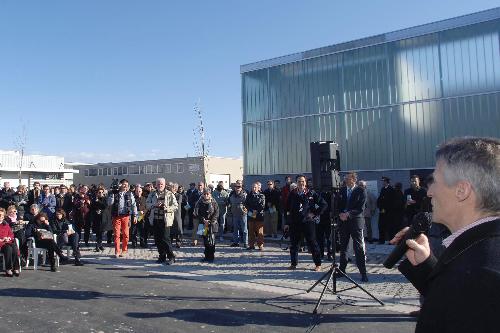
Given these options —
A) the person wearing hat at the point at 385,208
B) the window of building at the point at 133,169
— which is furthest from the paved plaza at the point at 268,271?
the window of building at the point at 133,169

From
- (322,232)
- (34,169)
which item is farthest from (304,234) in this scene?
(34,169)

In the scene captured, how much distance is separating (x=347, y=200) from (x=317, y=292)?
7.35ft

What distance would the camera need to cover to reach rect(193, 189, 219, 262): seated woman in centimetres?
1146

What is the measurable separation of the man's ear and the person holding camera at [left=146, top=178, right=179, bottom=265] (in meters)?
10.1

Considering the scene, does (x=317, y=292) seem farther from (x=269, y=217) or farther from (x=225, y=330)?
(x=269, y=217)

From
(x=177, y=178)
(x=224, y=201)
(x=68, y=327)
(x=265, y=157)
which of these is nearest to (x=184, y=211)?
(x=224, y=201)

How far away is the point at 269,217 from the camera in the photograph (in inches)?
648

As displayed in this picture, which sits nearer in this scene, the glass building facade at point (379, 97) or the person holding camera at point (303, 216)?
the person holding camera at point (303, 216)

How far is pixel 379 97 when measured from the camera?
19.1 m

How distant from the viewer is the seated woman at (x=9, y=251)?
394 inches

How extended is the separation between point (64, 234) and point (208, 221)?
3753 mm

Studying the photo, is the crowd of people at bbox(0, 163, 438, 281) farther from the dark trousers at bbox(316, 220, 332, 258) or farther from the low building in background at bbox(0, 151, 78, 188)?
the low building in background at bbox(0, 151, 78, 188)

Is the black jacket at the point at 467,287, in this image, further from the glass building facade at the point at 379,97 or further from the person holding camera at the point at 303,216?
the glass building facade at the point at 379,97

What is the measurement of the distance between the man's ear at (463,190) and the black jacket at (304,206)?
8.42 m
